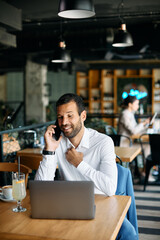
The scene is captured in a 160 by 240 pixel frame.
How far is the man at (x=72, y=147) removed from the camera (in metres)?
2.20

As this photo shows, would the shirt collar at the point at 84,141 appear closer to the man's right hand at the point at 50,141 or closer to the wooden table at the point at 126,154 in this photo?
the man's right hand at the point at 50,141

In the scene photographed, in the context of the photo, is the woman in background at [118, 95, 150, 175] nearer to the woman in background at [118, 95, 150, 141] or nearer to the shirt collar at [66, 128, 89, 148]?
the woman in background at [118, 95, 150, 141]

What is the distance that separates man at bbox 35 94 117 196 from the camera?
7.22ft

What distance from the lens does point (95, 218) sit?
65.6 inches

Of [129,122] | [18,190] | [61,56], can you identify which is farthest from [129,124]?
[18,190]

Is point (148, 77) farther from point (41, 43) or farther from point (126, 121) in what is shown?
point (126, 121)

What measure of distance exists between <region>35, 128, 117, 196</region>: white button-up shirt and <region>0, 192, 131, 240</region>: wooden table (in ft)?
0.74

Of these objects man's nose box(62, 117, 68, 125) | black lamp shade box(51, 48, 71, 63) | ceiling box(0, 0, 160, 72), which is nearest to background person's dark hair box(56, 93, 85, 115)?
man's nose box(62, 117, 68, 125)

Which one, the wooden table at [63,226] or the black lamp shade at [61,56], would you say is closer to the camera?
the wooden table at [63,226]

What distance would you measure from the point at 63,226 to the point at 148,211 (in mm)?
2801

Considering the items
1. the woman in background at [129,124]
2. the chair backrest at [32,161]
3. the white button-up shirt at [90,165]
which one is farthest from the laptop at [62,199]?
the woman in background at [129,124]

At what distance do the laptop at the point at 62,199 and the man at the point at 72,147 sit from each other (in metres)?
0.48

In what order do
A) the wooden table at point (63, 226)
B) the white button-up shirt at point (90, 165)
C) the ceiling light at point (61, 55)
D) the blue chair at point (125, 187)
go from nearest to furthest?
the wooden table at point (63, 226), the white button-up shirt at point (90, 165), the blue chair at point (125, 187), the ceiling light at point (61, 55)

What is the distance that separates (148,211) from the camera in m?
4.14
